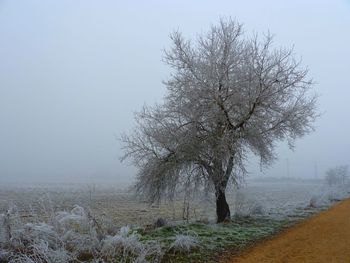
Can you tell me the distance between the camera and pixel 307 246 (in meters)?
12.6

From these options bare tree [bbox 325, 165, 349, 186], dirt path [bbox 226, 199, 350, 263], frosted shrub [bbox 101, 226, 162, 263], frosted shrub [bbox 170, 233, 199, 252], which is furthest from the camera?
bare tree [bbox 325, 165, 349, 186]

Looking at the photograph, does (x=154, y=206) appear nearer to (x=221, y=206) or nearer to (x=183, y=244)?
(x=221, y=206)

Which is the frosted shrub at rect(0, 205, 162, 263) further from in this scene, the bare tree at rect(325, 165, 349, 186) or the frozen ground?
the bare tree at rect(325, 165, 349, 186)

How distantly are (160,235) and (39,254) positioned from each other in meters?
4.91

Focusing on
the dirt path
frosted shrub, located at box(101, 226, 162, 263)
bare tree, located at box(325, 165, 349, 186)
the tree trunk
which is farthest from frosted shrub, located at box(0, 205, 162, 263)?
bare tree, located at box(325, 165, 349, 186)

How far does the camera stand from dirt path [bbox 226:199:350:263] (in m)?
11.2

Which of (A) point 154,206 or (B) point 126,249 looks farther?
(A) point 154,206

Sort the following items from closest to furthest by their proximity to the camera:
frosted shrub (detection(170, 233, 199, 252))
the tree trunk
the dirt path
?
the dirt path
frosted shrub (detection(170, 233, 199, 252))
the tree trunk

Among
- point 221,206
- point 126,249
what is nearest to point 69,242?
point 126,249

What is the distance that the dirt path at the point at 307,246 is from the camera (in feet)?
36.7

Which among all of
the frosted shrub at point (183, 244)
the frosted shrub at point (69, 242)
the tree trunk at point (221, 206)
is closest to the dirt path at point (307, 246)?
the frosted shrub at point (183, 244)

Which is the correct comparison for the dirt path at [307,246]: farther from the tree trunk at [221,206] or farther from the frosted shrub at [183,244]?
the tree trunk at [221,206]

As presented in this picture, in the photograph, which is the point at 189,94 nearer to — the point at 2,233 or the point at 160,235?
the point at 160,235

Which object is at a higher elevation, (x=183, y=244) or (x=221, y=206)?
(x=221, y=206)
